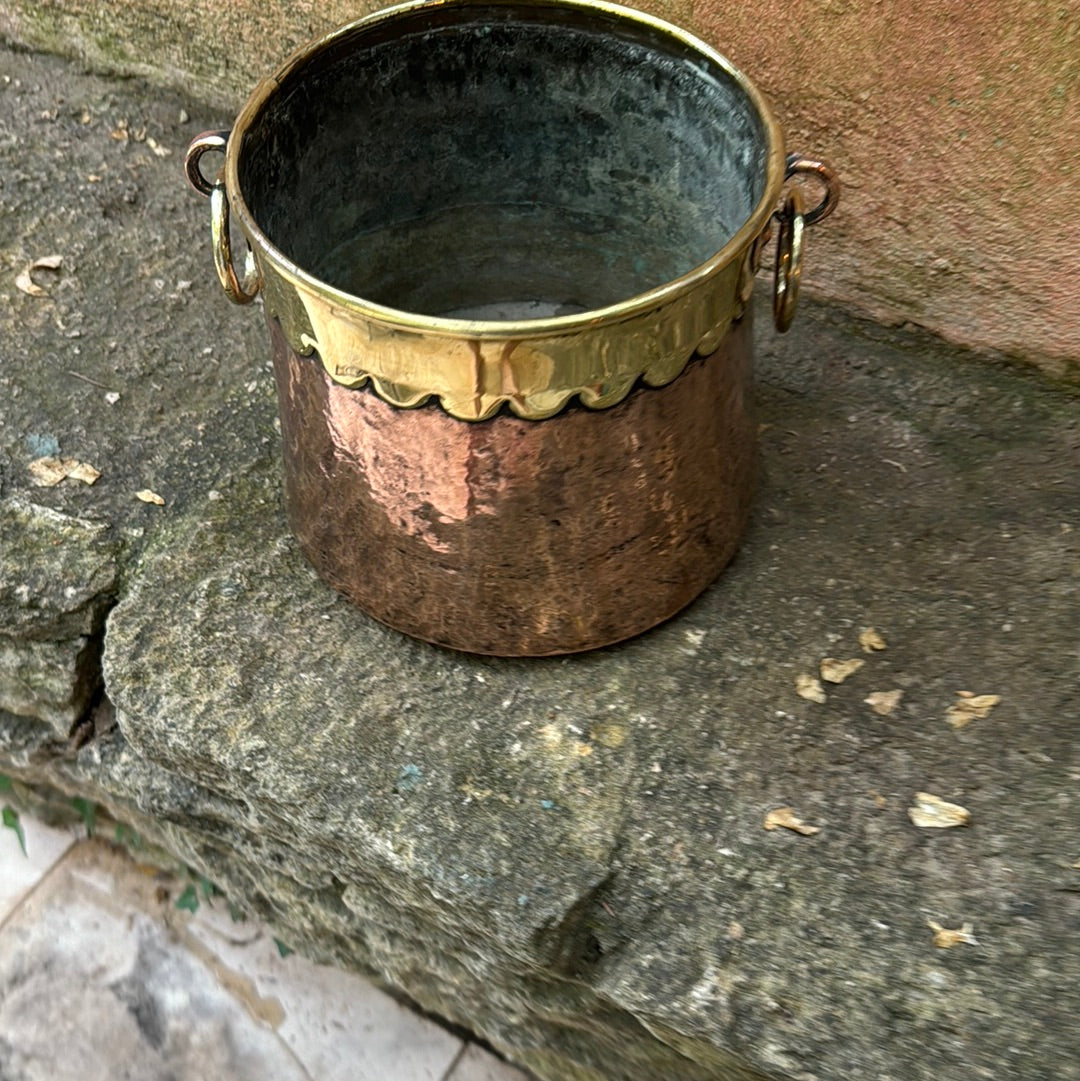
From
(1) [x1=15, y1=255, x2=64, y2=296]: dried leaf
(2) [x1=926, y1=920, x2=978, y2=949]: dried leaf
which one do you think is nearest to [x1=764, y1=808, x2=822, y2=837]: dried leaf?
(2) [x1=926, y1=920, x2=978, y2=949]: dried leaf

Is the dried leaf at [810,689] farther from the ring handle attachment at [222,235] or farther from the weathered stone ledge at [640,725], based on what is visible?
the ring handle attachment at [222,235]

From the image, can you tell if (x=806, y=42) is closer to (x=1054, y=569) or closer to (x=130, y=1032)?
(x=1054, y=569)

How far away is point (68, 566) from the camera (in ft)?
3.80

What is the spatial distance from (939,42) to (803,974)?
31.5 inches

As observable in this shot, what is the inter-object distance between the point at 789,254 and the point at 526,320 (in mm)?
233

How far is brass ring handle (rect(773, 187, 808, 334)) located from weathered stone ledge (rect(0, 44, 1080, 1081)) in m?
0.23

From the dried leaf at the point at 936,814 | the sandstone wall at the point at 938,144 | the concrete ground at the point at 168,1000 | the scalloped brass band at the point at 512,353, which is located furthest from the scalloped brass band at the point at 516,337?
the concrete ground at the point at 168,1000

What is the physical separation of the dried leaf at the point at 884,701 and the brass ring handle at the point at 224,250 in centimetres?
59

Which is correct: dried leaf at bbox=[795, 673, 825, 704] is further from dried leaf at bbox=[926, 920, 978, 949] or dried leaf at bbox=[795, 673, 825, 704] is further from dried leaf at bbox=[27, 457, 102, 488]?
dried leaf at bbox=[27, 457, 102, 488]

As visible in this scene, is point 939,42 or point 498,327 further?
point 939,42

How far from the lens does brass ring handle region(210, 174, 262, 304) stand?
3.05 feet

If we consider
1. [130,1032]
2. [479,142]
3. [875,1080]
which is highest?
[479,142]

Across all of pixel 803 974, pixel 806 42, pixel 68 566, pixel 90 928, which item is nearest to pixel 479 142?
pixel 806 42

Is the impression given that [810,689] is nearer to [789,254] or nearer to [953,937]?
[953,937]
